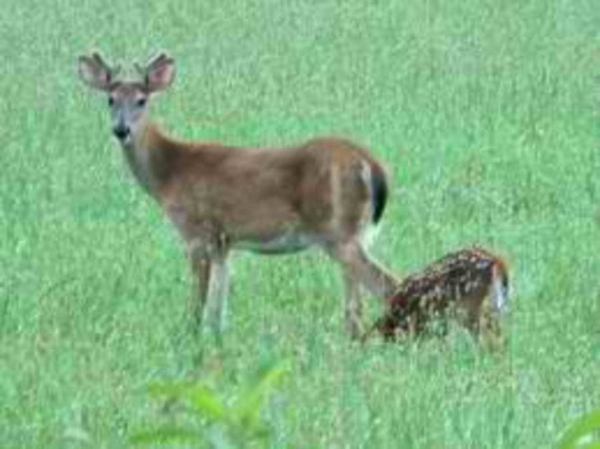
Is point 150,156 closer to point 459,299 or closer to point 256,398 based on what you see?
point 459,299

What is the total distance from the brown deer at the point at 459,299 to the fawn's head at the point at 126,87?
8.58 ft

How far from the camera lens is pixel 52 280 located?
1168 cm

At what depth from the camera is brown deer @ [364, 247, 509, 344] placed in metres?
9.96

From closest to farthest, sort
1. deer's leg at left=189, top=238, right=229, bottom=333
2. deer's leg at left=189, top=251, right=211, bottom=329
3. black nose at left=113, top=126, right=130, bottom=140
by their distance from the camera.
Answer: deer's leg at left=189, top=238, right=229, bottom=333 → deer's leg at left=189, top=251, right=211, bottom=329 → black nose at left=113, top=126, right=130, bottom=140

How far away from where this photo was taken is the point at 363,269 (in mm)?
11164

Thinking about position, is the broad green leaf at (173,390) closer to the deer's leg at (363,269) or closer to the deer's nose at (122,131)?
the deer's leg at (363,269)

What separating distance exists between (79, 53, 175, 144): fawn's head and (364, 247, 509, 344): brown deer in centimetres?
262

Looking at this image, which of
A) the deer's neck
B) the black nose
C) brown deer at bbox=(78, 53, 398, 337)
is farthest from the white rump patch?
the black nose

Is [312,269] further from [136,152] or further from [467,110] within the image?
[467,110]

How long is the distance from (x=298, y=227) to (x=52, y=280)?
1.21 meters

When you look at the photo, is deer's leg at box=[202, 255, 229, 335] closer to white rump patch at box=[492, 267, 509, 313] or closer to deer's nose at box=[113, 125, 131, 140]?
white rump patch at box=[492, 267, 509, 313]

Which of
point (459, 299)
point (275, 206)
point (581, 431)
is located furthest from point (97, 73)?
point (581, 431)

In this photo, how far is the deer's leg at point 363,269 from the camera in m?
11.2

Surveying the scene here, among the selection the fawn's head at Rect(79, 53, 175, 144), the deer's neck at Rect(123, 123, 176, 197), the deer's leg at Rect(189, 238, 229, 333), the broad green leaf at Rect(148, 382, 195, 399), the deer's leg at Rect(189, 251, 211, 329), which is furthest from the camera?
the fawn's head at Rect(79, 53, 175, 144)
